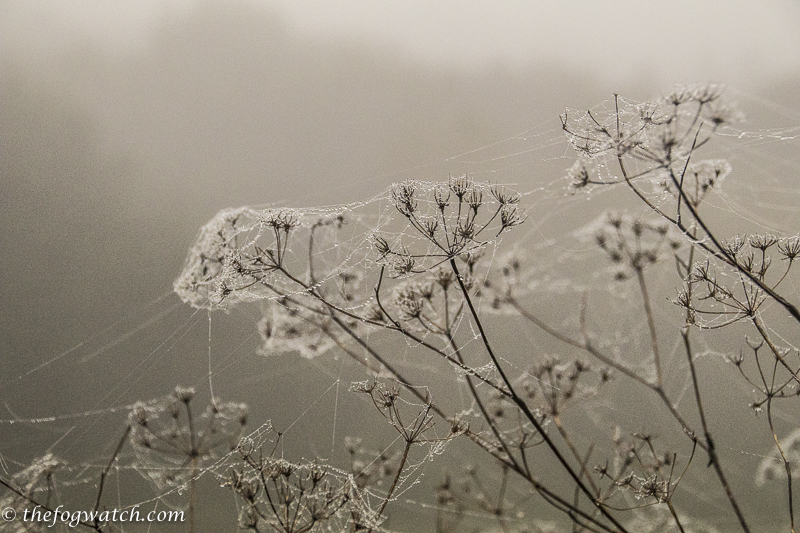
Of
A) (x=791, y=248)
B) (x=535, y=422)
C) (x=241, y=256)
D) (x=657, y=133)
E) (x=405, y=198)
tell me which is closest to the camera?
(x=657, y=133)

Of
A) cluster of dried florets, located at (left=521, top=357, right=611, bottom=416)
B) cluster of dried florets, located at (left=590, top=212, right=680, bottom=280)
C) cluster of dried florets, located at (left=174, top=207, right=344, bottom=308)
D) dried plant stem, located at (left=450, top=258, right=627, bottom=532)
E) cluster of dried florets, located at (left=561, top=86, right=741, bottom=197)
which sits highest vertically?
cluster of dried florets, located at (left=590, top=212, right=680, bottom=280)

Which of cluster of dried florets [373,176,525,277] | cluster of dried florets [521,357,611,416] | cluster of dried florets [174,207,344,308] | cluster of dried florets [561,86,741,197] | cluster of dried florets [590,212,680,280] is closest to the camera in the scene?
cluster of dried florets [561,86,741,197]

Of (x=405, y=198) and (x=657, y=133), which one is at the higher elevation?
(x=657, y=133)

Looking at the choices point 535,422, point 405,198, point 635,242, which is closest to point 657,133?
point 405,198

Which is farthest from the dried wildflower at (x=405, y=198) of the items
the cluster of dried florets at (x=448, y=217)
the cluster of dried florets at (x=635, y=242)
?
the cluster of dried florets at (x=635, y=242)

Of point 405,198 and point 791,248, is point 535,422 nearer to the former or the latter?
point 405,198

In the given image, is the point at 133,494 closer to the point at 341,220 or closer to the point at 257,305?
the point at 257,305

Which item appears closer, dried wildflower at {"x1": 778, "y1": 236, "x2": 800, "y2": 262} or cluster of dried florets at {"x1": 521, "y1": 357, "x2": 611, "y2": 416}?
dried wildflower at {"x1": 778, "y1": 236, "x2": 800, "y2": 262}

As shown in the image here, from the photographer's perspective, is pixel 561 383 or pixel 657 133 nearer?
pixel 657 133

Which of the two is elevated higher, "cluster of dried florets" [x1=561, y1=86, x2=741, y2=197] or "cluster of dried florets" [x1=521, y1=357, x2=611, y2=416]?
"cluster of dried florets" [x1=561, y1=86, x2=741, y2=197]

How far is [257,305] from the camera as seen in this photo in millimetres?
4562

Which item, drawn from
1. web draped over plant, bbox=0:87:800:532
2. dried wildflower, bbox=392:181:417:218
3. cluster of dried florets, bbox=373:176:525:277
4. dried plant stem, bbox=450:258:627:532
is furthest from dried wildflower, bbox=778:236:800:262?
dried wildflower, bbox=392:181:417:218

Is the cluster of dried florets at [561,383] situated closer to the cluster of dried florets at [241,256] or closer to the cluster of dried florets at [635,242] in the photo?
the cluster of dried florets at [635,242]

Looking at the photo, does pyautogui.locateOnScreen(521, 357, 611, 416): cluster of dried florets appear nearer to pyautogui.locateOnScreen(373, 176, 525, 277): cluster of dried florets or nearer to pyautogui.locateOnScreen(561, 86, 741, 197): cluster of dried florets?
pyautogui.locateOnScreen(373, 176, 525, 277): cluster of dried florets
